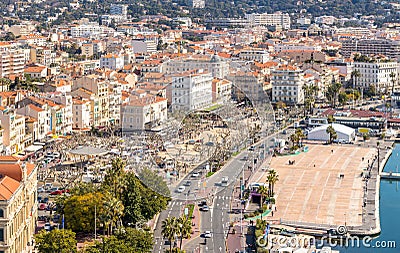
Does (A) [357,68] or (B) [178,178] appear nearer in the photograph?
(B) [178,178]

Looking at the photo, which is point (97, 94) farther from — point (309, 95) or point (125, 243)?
point (125, 243)

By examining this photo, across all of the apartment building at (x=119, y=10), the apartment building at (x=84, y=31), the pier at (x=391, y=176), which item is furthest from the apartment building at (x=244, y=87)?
the apartment building at (x=119, y=10)

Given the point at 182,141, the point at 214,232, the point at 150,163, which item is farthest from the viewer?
the point at 182,141

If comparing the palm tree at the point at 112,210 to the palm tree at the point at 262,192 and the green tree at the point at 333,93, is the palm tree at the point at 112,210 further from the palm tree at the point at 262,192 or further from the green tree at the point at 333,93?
the green tree at the point at 333,93

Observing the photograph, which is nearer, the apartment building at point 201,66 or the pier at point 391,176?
the apartment building at point 201,66

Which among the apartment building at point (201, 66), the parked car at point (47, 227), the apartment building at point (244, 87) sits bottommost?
the parked car at point (47, 227)

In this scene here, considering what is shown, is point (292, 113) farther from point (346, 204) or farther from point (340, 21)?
point (340, 21)

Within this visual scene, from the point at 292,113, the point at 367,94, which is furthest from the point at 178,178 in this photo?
the point at 367,94
